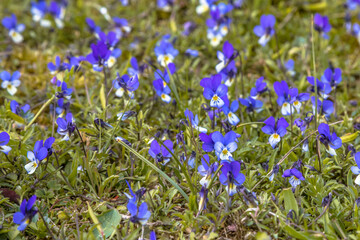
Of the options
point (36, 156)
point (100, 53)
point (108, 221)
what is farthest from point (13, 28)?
point (108, 221)

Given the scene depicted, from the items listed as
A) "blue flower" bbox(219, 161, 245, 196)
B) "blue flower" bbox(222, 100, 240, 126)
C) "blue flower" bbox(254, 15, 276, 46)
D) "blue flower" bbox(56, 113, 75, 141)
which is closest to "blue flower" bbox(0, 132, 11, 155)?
"blue flower" bbox(56, 113, 75, 141)

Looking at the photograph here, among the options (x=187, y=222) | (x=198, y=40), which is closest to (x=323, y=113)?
(x=187, y=222)

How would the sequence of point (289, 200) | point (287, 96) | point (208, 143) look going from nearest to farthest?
point (289, 200) < point (208, 143) < point (287, 96)

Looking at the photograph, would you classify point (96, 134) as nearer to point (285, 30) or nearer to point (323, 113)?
point (323, 113)

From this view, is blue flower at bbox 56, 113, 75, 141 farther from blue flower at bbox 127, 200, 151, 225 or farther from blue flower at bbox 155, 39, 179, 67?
blue flower at bbox 155, 39, 179, 67

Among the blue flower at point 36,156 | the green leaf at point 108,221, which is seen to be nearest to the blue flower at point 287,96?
the green leaf at point 108,221

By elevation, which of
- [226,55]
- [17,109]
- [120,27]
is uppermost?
[120,27]

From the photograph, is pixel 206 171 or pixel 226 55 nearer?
pixel 206 171

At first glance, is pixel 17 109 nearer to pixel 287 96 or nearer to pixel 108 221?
pixel 108 221
